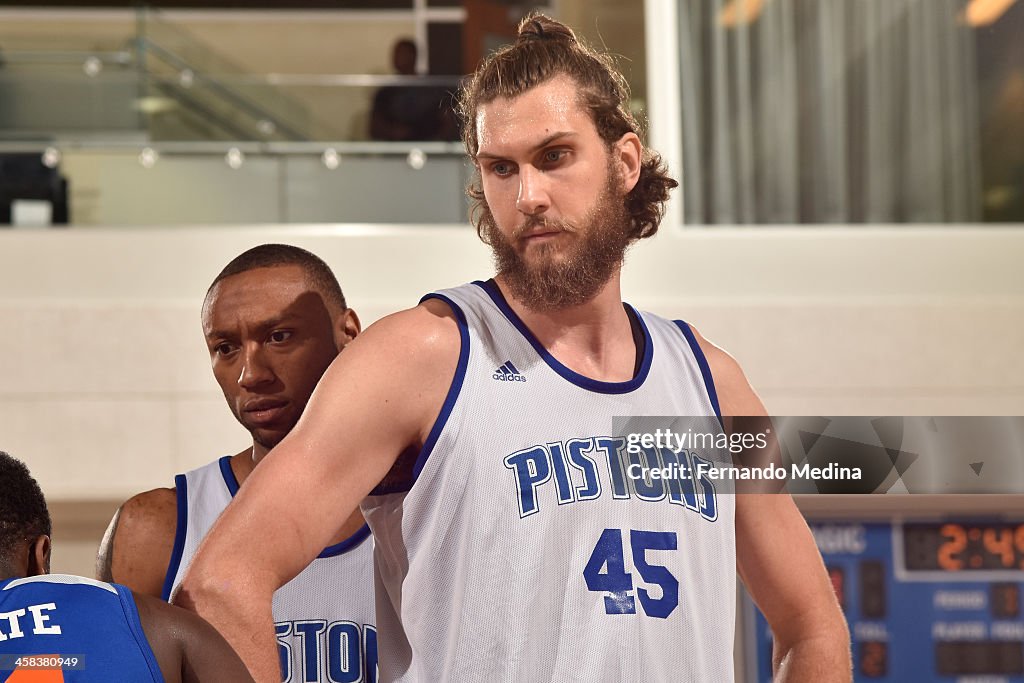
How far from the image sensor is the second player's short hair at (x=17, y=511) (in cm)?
122

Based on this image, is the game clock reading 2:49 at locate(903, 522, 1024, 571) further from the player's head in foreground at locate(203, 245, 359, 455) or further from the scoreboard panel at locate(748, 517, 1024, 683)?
the player's head in foreground at locate(203, 245, 359, 455)

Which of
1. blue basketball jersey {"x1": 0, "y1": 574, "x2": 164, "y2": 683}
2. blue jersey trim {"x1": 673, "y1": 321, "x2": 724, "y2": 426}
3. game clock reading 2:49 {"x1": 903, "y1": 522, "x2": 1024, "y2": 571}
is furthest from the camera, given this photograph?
game clock reading 2:49 {"x1": 903, "y1": 522, "x2": 1024, "y2": 571}

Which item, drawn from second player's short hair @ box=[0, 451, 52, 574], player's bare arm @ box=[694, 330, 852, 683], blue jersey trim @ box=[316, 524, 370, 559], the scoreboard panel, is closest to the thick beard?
player's bare arm @ box=[694, 330, 852, 683]

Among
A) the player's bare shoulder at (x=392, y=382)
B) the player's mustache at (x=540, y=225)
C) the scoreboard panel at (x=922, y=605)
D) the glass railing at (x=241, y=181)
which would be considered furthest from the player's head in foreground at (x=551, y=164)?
the glass railing at (x=241, y=181)

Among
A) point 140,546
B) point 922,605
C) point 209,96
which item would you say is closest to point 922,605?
point 922,605

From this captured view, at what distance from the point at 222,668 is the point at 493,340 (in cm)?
45

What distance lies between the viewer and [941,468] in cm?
154

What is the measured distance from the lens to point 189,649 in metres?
1.09

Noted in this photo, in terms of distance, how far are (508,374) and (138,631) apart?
17.9 inches

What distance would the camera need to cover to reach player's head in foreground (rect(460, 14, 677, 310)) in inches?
51.6

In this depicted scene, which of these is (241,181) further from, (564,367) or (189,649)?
(189,649)

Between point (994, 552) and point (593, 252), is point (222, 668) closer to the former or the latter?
point (593, 252)

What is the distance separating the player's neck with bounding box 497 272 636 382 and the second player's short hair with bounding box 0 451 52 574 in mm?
542

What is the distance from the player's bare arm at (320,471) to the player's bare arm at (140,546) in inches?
20.3
